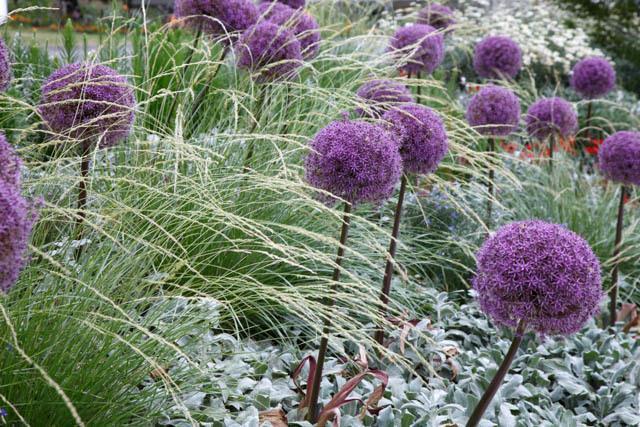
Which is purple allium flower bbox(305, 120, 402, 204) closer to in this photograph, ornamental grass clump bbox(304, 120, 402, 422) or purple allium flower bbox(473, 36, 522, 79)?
ornamental grass clump bbox(304, 120, 402, 422)

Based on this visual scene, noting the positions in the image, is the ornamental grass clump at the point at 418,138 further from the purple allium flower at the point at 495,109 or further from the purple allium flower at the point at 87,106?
the purple allium flower at the point at 495,109

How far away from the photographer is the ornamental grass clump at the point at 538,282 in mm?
1891

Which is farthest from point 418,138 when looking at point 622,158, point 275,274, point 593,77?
point 593,77

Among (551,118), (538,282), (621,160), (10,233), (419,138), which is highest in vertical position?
(10,233)

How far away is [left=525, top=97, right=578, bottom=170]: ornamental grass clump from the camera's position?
4.29 metres

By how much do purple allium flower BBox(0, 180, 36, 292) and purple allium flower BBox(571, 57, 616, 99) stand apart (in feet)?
15.5

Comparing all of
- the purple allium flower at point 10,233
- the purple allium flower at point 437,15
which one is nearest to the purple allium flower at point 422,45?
the purple allium flower at point 437,15

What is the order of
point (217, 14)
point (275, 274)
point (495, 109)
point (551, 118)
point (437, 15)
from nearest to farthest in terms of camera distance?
point (275, 274) → point (217, 14) → point (495, 109) → point (551, 118) → point (437, 15)

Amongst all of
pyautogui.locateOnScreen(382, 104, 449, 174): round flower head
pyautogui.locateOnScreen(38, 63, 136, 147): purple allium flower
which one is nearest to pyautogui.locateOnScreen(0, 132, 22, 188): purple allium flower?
pyautogui.locateOnScreen(38, 63, 136, 147): purple allium flower

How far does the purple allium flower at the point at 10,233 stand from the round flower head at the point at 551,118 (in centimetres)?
352

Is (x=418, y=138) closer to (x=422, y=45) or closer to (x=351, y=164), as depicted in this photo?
(x=351, y=164)

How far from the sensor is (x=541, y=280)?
187cm

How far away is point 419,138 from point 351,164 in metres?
0.52

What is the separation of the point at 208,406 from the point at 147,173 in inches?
40.0
